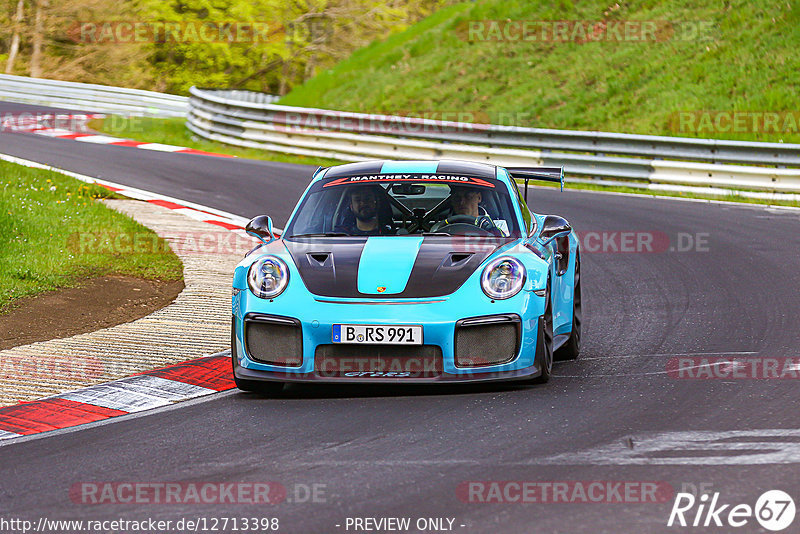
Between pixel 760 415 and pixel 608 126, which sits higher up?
pixel 608 126

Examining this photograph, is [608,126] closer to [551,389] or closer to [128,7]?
[551,389]

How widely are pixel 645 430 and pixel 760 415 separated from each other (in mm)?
688

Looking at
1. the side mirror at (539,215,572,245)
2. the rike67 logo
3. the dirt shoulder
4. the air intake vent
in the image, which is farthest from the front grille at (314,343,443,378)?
the dirt shoulder

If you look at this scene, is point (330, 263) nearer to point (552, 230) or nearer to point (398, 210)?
point (398, 210)

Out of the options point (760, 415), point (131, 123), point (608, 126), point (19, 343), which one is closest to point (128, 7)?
point (131, 123)

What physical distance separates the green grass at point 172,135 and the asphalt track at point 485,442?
14156 millimetres

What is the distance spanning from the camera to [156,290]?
10.5 metres

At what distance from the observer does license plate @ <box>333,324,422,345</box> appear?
245 inches

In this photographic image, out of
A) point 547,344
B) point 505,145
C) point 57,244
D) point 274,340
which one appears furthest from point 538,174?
point 505,145

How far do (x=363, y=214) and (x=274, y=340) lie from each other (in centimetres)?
143

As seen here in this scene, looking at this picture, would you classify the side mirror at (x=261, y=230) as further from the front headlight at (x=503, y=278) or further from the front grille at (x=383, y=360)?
the front headlight at (x=503, y=278)

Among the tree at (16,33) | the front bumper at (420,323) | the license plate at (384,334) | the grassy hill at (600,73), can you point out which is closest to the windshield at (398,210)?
the front bumper at (420,323)

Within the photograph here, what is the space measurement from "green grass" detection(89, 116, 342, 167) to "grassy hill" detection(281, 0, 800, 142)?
3960mm

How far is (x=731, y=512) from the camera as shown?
4375mm
